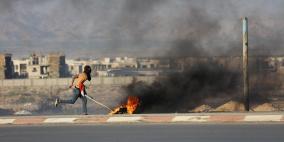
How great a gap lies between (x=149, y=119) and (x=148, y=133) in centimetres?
274

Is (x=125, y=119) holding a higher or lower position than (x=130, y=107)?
lower

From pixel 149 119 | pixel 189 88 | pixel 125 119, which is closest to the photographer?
pixel 149 119

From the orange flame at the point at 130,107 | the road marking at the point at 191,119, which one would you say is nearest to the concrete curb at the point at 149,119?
the road marking at the point at 191,119

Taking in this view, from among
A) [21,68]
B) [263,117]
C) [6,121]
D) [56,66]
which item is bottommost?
[6,121]

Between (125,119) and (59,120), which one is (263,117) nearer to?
(125,119)

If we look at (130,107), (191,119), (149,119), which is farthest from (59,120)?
(191,119)

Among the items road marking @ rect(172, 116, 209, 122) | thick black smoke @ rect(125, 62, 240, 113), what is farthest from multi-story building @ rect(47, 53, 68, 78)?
road marking @ rect(172, 116, 209, 122)

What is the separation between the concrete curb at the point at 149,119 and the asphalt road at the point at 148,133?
2.38 feet

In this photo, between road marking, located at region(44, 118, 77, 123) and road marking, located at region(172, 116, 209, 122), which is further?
road marking, located at region(44, 118, 77, 123)

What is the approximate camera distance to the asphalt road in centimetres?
1077

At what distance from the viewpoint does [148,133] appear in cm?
1180

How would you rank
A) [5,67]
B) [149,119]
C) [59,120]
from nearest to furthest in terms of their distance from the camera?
1. [149,119]
2. [59,120]
3. [5,67]

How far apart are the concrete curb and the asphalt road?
2.38ft

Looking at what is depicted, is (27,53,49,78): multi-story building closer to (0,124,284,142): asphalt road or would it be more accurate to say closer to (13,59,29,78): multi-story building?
(13,59,29,78): multi-story building
